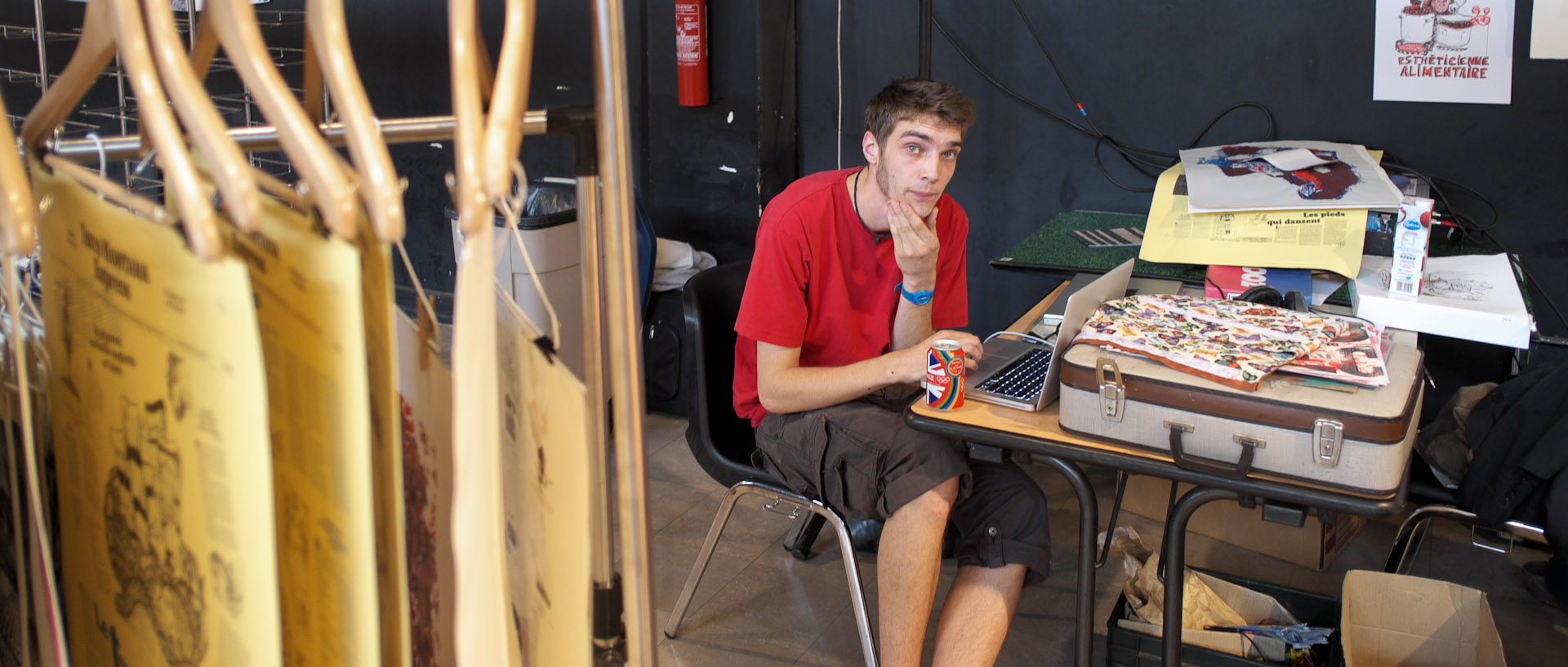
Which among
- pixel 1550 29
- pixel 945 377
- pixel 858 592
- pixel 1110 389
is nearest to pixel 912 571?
pixel 858 592

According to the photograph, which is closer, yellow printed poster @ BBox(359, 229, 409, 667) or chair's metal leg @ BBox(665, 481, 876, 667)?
yellow printed poster @ BBox(359, 229, 409, 667)

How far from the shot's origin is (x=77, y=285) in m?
0.55

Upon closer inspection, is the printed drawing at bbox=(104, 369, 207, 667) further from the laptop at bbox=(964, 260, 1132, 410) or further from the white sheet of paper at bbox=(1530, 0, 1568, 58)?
the white sheet of paper at bbox=(1530, 0, 1568, 58)

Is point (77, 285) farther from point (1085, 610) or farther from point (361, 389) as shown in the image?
point (1085, 610)

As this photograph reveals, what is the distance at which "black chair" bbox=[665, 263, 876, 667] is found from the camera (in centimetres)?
195

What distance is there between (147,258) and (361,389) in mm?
118

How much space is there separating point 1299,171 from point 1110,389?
3.95 ft

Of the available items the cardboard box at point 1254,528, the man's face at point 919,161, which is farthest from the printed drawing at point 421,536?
the cardboard box at point 1254,528

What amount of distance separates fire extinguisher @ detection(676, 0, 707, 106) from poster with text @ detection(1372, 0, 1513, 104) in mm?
1764

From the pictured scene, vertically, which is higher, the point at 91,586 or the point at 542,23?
the point at 542,23

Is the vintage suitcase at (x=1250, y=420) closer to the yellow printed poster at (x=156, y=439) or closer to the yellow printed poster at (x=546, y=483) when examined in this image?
the yellow printed poster at (x=546, y=483)

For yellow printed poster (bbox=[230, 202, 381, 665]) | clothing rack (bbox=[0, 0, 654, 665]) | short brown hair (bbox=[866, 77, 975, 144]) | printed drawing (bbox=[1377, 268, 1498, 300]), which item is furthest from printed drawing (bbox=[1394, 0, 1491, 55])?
yellow printed poster (bbox=[230, 202, 381, 665])

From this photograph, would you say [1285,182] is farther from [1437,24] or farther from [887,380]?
[887,380]

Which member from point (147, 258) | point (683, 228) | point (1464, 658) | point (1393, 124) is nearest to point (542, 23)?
→ point (683, 228)
